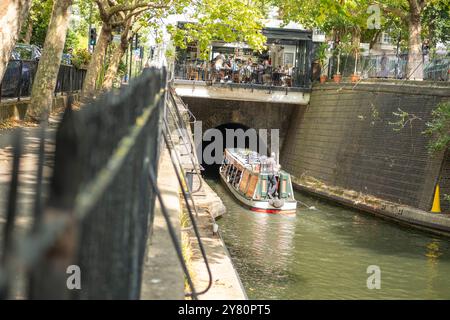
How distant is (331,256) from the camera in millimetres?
21297

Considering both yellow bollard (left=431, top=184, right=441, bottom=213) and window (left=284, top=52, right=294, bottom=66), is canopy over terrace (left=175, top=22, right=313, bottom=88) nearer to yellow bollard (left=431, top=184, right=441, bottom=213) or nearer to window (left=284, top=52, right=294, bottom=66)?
window (left=284, top=52, right=294, bottom=66)

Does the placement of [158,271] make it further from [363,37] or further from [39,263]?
[363,37]

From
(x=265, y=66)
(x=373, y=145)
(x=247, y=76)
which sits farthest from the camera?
(x=265, y=66)

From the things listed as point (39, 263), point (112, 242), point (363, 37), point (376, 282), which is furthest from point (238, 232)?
point (363, 37)

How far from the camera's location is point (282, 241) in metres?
23.2

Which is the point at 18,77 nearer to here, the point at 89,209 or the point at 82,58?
the point at 82,58

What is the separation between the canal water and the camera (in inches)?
688

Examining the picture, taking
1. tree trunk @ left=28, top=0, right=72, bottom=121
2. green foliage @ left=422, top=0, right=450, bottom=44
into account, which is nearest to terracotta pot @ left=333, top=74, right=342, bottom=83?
green foliage @ left=422, top=0, right=450, bottom=44

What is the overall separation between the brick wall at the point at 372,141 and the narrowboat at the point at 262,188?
324cm

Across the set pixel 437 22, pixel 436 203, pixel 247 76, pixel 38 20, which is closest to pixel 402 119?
pixel 436 203

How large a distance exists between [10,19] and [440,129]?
1659 cm

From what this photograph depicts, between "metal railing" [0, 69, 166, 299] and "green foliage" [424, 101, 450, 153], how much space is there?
2262cm

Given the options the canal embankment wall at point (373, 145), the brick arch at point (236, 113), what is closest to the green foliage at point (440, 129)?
the canal embankment wall at point (373, 145)
